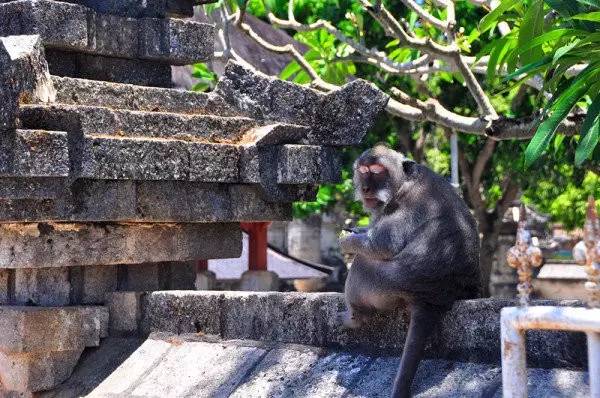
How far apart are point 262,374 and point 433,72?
4.91m

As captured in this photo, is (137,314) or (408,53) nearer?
(137,314)

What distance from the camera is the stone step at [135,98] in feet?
18.6

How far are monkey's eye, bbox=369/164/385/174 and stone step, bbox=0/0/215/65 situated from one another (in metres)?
1.41

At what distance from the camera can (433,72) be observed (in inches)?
373

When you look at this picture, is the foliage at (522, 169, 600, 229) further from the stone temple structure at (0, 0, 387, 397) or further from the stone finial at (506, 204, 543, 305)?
the stone finial at (506, 204, 543, 305)

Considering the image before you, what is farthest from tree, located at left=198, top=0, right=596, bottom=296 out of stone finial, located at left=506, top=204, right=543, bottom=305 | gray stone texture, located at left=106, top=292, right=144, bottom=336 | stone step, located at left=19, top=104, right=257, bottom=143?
gray stone texture, located at left=106, top=292, right=144, bottom=336

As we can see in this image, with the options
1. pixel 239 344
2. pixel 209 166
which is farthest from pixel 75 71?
pixel 239 344

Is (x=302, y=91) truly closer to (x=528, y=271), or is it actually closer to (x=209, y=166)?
(x=209, y=166)

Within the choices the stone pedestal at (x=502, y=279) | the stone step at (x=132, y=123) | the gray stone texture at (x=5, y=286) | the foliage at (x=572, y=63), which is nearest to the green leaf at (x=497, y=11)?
the foliage at (x=572, y=63)

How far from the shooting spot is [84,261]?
5789 millimetres

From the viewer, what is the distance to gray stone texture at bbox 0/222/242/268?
5.66m

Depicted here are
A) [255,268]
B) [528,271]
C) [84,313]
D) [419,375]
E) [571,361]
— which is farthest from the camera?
[255,268]

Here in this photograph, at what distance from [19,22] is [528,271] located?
10.5 feet

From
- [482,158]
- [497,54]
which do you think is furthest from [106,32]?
[482,158]
